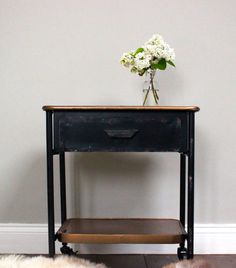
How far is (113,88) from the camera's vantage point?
177 centimetres

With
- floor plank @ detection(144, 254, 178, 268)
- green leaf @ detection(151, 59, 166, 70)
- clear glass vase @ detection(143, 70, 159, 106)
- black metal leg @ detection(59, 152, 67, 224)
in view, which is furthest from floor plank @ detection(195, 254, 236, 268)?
green leaf @ detection(151, 59, 166, 70)

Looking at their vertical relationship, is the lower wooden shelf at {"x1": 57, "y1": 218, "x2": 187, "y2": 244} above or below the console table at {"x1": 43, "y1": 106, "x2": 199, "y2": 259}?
below

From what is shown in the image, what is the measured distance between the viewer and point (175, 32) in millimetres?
1770

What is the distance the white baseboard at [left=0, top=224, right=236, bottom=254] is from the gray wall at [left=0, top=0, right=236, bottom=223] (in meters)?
0.04

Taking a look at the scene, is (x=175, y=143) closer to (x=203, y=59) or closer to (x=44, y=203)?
(x=203, y=59)

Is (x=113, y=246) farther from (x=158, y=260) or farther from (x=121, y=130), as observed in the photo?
(x=121, y=130)

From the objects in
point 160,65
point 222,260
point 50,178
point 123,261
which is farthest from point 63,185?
point 222,260

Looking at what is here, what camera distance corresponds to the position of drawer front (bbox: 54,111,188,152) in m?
1.34

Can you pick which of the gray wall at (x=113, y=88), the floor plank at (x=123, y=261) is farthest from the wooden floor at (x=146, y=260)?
the gray wall at (x=113, y=88)

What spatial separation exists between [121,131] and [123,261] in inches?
25.7

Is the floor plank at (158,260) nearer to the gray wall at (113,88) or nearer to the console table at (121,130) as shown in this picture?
the gray wall at (113,88)

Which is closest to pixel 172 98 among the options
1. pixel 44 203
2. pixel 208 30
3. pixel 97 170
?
pixel 208 30

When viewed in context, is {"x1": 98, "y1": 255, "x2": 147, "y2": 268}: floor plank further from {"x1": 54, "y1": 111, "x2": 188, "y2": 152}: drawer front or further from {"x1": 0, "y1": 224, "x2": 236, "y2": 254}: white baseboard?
{"x1": 54, "y1": 111, "x2": 188, "y2": 152}: drawer front

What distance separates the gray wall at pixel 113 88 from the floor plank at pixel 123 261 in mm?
178
